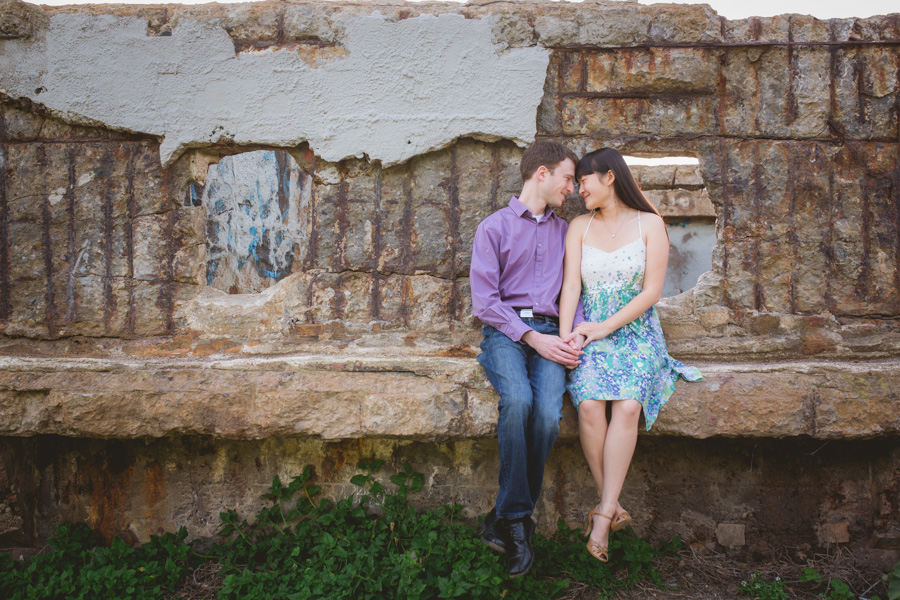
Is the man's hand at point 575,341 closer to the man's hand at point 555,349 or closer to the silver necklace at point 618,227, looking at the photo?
the man's hand at point 555,349

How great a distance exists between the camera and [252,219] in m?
5.40

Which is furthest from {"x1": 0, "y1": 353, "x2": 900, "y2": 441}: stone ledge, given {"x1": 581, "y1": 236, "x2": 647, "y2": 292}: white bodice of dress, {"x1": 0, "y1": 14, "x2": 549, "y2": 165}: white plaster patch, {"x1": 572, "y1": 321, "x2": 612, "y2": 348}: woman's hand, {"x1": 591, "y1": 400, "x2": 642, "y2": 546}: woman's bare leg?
{"x1": 0, "y1": 14, "x2": 549, "y2": 165}: white plaster patch

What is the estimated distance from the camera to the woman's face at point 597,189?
8.78 feet

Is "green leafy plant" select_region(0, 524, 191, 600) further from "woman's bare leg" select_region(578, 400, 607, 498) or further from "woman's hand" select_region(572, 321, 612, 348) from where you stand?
"woman's hand" select_region(572, 321, 612, 348)

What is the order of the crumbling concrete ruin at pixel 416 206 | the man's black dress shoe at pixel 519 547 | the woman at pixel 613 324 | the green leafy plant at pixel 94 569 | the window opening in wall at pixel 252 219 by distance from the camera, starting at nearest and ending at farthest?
the man's black dress shoe at pixel 519 547 < the woman at pixel 613 324 < the green leafy plant at pixel 94 569 < the crumbling concrete ruin at pixel 416 206 < the window opening in wall at pixel 252 219

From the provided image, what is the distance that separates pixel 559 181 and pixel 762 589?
2.10m

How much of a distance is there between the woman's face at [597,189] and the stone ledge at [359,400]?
2.99 feet

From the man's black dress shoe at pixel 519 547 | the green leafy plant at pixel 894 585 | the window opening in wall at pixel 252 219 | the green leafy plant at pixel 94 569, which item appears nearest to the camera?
the man's black dress shoe at pixel 519 547

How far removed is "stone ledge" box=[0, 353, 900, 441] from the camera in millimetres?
2627

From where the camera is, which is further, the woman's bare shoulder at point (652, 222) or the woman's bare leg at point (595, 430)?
the woman's bare shoulder at point (652, 222)

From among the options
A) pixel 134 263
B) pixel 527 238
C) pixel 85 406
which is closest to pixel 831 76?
pixel 527 238

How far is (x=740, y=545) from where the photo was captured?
3.00 meters

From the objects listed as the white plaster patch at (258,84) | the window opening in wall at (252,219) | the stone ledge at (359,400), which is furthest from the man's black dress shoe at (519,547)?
the window opening in wall at (252,219)

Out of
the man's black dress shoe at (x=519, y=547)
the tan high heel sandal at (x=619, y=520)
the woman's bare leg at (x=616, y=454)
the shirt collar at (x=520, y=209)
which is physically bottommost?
the man's black dress shoe at (x=519, y=547)
